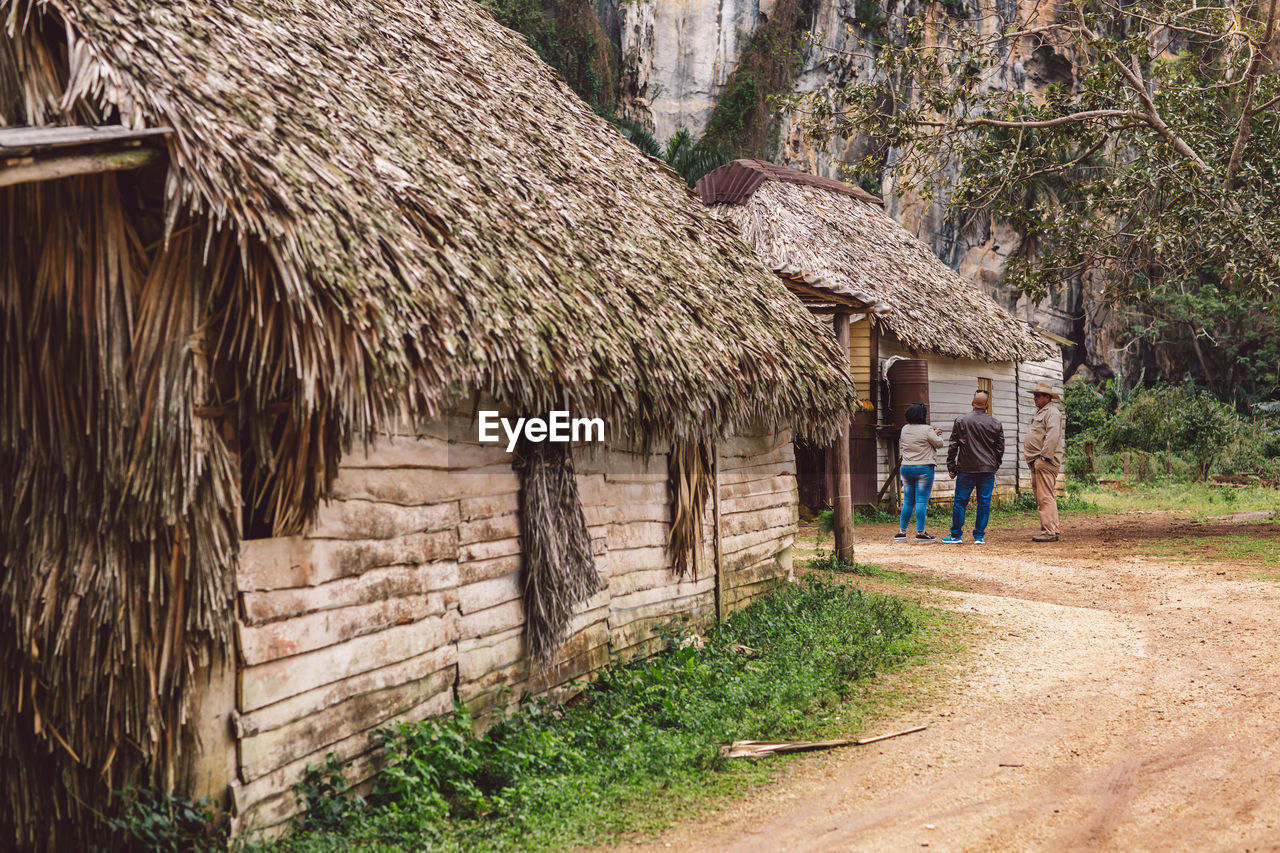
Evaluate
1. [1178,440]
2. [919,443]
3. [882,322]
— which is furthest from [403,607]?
[1178,440]

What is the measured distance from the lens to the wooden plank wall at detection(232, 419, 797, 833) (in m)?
3.92

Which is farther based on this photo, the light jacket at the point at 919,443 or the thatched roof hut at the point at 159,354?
the light jacket at the point at 919,443

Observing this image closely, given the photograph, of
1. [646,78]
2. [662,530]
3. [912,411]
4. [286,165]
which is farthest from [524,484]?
[646,78]

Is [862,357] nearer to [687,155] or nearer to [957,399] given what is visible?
[957,399]

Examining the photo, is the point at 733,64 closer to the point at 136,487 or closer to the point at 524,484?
the point at 524,484

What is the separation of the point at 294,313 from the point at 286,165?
2.16 ft

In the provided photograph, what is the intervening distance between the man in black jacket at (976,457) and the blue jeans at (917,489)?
13.8 inches

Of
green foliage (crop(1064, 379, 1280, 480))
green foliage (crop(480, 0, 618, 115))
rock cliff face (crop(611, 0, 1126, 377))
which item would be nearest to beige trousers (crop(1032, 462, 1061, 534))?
green foliage (crop(1064, 379, 1280, 480))

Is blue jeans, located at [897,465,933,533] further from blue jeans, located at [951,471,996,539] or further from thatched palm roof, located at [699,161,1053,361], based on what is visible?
thatched palm roof, located at [699,161,1053,361]

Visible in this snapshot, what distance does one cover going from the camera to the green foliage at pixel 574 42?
27.1m

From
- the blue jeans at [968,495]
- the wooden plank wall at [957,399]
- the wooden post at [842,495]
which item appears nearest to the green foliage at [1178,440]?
the wooden plank wall at [957,399]

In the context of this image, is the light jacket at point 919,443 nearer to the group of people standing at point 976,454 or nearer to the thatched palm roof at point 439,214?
the group of people standing at point 976,454

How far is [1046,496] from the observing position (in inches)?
511

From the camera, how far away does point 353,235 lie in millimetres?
4125
